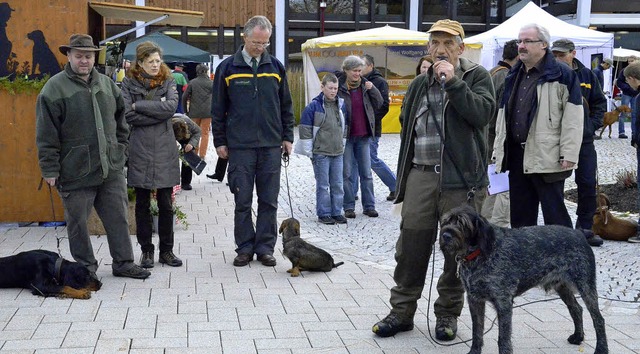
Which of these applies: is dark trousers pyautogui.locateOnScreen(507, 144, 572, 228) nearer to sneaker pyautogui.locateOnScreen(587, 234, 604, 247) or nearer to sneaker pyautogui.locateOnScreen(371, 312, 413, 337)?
sneaker pyautogui.locateOnScreen(371, 312, 413, 337)

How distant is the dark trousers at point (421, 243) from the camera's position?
4879 mm

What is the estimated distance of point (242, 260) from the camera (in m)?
7.03

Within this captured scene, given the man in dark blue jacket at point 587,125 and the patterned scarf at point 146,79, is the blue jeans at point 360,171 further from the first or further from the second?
the patterned scarf at point 146,79

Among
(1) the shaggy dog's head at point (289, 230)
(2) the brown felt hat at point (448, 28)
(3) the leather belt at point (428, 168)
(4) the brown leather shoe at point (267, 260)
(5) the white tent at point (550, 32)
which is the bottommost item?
(4) the brown leather shoe at point (267, 260)

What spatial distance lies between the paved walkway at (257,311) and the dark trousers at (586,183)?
34 centimetres

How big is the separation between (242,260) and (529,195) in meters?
2.61

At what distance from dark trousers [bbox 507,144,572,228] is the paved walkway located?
2.10ft

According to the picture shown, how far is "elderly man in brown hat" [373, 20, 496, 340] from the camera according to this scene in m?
4.73

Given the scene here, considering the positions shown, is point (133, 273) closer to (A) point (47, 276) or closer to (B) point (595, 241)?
(A) point (47, 276)

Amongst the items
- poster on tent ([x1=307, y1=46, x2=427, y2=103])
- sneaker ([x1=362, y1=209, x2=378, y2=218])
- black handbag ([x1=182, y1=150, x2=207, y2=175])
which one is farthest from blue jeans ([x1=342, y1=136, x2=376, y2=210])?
poster on tent ([x1=307, y1=46, x2=427, y2=103])

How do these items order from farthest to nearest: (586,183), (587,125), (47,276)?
(586,183)
(587,125)
(47,276)

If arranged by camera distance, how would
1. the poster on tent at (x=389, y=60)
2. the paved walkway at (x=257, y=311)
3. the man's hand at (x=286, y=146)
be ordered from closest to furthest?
the paved walkway at (x=257, y=311) → the man's hand at (x=286, y=146) → the poster on tent at (x=389, y=60)

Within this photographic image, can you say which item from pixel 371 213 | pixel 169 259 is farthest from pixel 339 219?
pixel 169 259

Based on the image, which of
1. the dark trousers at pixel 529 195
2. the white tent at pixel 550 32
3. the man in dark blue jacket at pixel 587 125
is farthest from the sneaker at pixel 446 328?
the white tent at pixel 550 32
